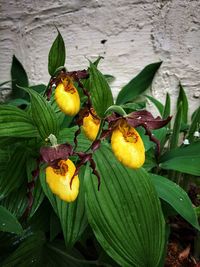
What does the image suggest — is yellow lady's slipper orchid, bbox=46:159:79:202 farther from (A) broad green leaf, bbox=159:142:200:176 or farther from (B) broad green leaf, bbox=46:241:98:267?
(A) broad green leaf, bbox=159:142:200:176

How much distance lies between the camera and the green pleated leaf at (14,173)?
3.25ft

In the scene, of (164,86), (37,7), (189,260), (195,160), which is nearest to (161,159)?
(195,160)

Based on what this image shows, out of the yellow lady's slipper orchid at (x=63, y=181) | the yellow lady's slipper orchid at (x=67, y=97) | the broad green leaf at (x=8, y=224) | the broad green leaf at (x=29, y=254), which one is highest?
the yellow lady's slipper orchid at (x=67, y=97)

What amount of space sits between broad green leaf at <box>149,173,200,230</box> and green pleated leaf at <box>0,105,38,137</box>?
39 centimetres

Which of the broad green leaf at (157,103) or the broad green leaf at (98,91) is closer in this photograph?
the broad green leaf at (98,91)

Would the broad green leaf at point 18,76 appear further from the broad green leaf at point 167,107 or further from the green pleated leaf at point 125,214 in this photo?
the green pleated leaf at point 125,214

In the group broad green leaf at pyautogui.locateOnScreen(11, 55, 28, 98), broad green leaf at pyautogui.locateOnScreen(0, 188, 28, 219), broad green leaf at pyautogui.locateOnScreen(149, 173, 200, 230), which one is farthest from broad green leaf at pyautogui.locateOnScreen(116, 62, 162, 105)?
A: broad green leaf at pyautogui.locateOnScreen(0, 188, 28, 219)

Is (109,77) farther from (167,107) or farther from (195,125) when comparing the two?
(195,125)

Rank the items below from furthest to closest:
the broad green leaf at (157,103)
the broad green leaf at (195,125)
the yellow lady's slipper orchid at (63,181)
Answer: the broad green leaf at (157,103) < the broad green leaf at (195,125) < the yellow lady's slipper orchid at (63,181)

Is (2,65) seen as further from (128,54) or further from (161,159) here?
(161,159)

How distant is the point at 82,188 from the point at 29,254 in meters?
0.24

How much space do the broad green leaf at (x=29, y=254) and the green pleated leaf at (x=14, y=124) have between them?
0.30 metres

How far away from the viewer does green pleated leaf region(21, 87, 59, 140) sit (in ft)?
2.93

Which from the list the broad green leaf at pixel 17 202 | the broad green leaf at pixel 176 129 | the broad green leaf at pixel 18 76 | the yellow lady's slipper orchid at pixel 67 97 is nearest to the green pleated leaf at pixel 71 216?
the broad green leaf at pixel 17 202
